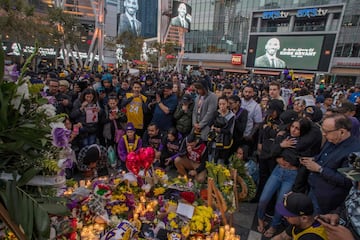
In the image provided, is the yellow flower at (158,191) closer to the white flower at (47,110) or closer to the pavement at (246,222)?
the pavement at (246,222)

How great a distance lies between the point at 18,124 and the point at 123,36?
3562cm

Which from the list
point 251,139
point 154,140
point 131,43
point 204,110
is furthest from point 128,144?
point 131,43

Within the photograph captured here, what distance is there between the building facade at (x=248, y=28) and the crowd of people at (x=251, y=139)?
95.5 feet

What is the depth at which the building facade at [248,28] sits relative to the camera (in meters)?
31.3

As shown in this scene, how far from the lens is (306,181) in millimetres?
2717

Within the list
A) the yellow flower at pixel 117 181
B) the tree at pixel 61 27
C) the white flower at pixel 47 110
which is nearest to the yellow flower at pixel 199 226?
the yellow flower at pixel 117 181

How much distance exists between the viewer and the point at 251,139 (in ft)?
13.8

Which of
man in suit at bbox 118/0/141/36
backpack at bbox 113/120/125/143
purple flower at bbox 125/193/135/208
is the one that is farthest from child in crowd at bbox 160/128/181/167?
man in suit at bbox 118/0/141/36

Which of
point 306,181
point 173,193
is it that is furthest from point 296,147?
point 173,193

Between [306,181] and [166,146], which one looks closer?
[306,181]

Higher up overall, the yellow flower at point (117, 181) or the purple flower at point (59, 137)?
the purple flower at point (59, 137)

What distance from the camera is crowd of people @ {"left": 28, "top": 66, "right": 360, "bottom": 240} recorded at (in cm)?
225

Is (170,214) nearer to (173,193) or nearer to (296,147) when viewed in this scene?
(173,193)

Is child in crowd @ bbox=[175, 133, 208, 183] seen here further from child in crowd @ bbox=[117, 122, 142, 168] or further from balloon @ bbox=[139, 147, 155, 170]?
balloon @ bbox=[139, 147, 155, 170]
